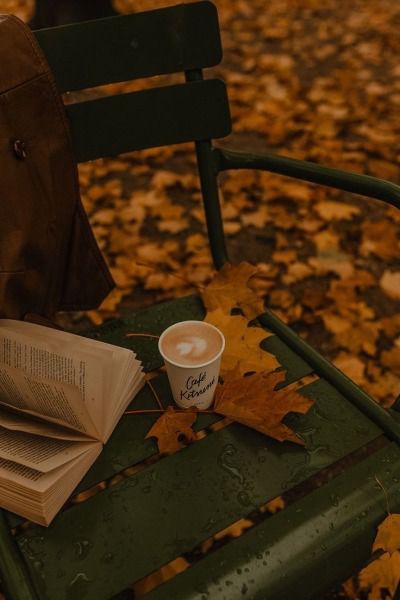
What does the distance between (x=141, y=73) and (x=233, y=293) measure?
484mm

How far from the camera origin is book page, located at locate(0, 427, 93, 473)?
31.2 inches

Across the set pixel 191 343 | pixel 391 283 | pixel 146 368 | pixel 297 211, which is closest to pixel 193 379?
pixel 191 343

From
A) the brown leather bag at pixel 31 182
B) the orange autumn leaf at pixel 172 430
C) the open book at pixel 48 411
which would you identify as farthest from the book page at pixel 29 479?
A: the brown leather bag at pixel 31 182

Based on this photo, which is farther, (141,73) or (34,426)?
(141,73)

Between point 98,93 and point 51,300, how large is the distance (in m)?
2.35

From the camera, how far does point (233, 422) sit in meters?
0.94

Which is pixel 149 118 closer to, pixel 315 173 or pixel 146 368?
pixel 315 173

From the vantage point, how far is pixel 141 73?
1.08 m

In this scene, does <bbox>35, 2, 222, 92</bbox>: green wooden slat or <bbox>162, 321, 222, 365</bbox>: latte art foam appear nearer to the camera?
<bbox>162, 321, 222, 365</bbox>: latte art foam

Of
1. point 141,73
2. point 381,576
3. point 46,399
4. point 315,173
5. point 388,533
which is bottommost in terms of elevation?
point 381,576

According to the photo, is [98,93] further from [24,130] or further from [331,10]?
[24,130]

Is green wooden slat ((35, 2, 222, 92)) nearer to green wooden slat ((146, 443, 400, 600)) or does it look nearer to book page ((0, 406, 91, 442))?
book page ((0, 406, 91, 442))

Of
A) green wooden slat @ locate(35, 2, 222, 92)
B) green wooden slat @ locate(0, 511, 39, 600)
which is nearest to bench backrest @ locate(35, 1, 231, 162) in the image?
green wooden slat @ locate(35, 2, 222, 92)

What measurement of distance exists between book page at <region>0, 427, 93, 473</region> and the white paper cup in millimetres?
171
